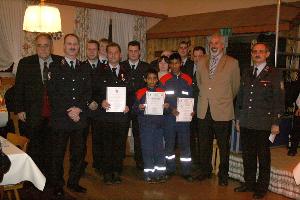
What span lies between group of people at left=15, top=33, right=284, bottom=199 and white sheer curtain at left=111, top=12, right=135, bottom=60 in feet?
15.4

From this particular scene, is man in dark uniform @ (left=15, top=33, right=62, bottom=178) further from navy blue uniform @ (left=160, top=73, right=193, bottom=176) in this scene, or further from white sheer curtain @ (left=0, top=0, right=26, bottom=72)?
white sheer curtain @ (left=0, top=0, right=26, bottom=72)

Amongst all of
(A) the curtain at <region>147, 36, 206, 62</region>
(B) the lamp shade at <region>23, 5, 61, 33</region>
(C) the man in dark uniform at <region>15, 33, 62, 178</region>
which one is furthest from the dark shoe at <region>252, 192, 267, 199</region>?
(A) the curtain at <region>147, 36, 206, 62</region>

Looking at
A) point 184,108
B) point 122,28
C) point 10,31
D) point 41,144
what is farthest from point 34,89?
point 122,28

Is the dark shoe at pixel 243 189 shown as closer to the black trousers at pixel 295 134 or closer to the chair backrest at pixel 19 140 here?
the black trousers at pixel 295 134

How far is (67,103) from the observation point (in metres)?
3.54

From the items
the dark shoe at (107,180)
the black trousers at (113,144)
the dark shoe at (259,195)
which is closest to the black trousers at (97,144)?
the black trousers at (113,144)

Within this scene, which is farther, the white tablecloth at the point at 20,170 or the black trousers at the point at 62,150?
the black trousers at the point at 62,150

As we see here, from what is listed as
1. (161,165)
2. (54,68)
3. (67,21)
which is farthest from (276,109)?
(67,21)

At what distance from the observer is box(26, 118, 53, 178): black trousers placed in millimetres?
3762

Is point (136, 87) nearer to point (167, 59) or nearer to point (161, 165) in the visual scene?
point (167, 59)

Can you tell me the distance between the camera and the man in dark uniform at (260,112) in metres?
3.69

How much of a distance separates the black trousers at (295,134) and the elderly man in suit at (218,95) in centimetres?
122

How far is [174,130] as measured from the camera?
4262mm

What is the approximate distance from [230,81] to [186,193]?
1357 mm
